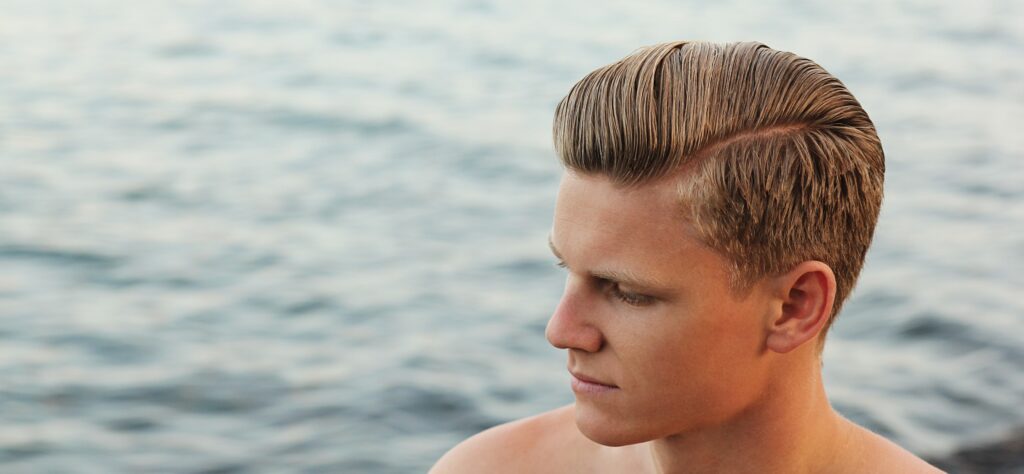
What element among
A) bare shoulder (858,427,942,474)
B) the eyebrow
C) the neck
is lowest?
bare shoulder (858,427,942,474)

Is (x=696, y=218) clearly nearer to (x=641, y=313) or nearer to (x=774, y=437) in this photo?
(x=641, y=313)

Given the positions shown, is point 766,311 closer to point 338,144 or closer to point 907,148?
point 338,144

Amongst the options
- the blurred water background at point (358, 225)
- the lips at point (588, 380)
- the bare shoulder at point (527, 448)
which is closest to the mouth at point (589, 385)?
the lips at point (588, 380)

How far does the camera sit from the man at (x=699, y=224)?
7.54 feet

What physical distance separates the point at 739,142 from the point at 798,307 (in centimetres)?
31

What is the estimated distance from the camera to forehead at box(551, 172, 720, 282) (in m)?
2.30

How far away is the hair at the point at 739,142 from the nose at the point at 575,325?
20 cm

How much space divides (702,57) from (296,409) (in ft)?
12.6

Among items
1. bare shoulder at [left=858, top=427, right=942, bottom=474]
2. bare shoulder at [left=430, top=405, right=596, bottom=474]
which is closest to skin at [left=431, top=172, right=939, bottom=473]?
bare shoulder at [left=858, top=427, right=942, bottom=474]

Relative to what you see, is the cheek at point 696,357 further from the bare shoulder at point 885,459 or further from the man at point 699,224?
the bare shoulder at point 885,459

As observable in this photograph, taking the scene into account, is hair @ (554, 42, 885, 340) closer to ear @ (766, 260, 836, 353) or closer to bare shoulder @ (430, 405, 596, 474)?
ear @ (766, 260, 836, 353)

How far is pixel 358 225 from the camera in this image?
7.53m

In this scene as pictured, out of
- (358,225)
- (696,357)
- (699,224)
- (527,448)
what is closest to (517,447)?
(527,448)

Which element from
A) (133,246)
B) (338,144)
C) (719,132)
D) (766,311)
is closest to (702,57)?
(719,132)
